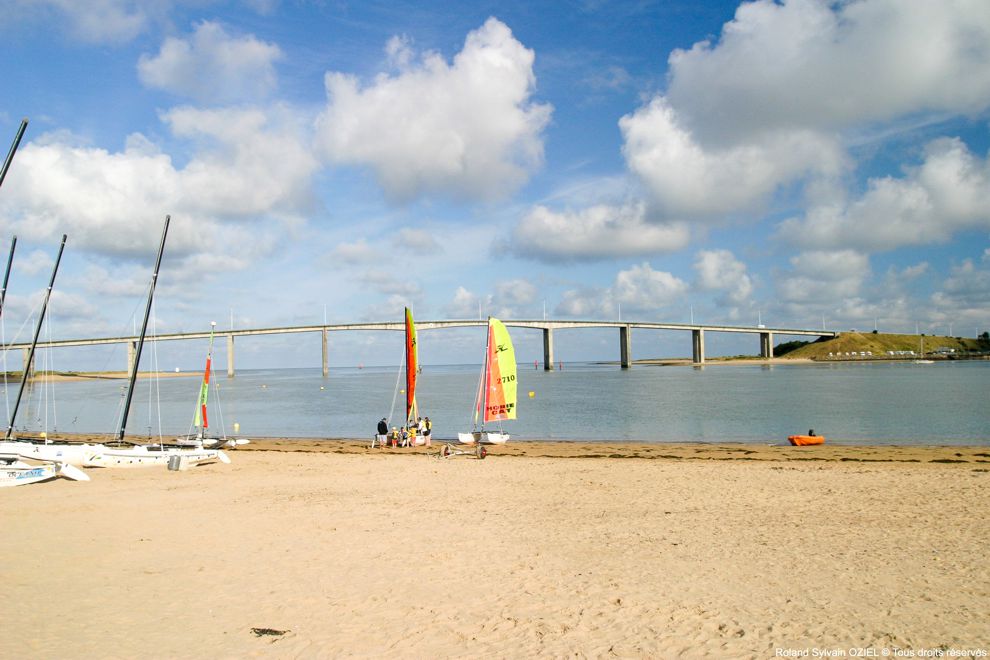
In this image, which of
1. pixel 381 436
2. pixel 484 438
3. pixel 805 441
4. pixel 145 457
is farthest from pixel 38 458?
pixel 805 441

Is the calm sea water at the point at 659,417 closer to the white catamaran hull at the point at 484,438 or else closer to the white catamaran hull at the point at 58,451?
the white catamaran hull at the point at 484,438

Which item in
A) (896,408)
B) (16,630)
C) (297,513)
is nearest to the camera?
(16,630)

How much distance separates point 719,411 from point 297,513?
3509cm

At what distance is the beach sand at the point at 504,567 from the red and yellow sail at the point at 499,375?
30.0 ft

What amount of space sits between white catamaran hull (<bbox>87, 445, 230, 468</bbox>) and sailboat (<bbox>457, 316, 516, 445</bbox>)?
986 cm

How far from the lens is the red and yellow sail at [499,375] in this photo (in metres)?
26.7

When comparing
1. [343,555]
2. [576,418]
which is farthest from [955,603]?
[576,418]

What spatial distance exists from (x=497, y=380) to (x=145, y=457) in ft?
44.0

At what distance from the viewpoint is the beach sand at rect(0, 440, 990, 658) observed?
7.12 metres

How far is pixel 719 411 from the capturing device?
42906mm

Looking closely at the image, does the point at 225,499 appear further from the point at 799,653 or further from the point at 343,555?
the point at 799,653

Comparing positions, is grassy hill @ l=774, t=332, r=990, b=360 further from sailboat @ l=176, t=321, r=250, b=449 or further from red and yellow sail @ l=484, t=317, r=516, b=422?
sailboat @ l=176, t=321, r=250, b=449

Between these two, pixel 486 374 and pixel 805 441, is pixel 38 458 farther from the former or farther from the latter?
pixel 805 441

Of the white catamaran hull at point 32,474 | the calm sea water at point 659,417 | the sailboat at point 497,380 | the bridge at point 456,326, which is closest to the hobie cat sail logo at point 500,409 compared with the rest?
the sailboat at point 497,380
